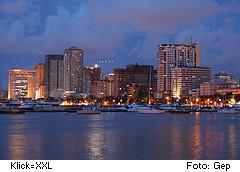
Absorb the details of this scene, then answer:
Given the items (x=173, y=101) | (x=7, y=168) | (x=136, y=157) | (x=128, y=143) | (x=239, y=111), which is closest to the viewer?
(x=7, y=168)

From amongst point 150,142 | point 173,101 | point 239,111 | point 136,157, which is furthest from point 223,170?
point 173,101

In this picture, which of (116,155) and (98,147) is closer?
(116,155)

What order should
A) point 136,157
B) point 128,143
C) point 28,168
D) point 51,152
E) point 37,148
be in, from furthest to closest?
point 128,143, point 37,148, point 51,152, point 136,157, point 28,168

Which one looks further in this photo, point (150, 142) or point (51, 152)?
point (150, 142)

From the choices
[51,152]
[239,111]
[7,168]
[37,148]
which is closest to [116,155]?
[51,152]

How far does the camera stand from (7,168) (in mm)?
14672

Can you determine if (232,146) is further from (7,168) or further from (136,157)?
(7,168)

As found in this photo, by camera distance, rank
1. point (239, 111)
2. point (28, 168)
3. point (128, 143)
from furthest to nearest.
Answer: point (239, 111)
point (128, 143)
point (28, 168)

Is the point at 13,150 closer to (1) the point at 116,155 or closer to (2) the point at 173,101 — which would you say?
(1) the point at 116,155

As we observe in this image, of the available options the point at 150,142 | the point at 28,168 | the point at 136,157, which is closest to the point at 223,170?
the point at 28,168

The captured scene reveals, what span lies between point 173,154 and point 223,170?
11399 millimetres

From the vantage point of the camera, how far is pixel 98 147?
28.5 meters

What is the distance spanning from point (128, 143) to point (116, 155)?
601 centimetres

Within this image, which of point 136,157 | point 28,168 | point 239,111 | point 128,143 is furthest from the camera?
point 239,111
